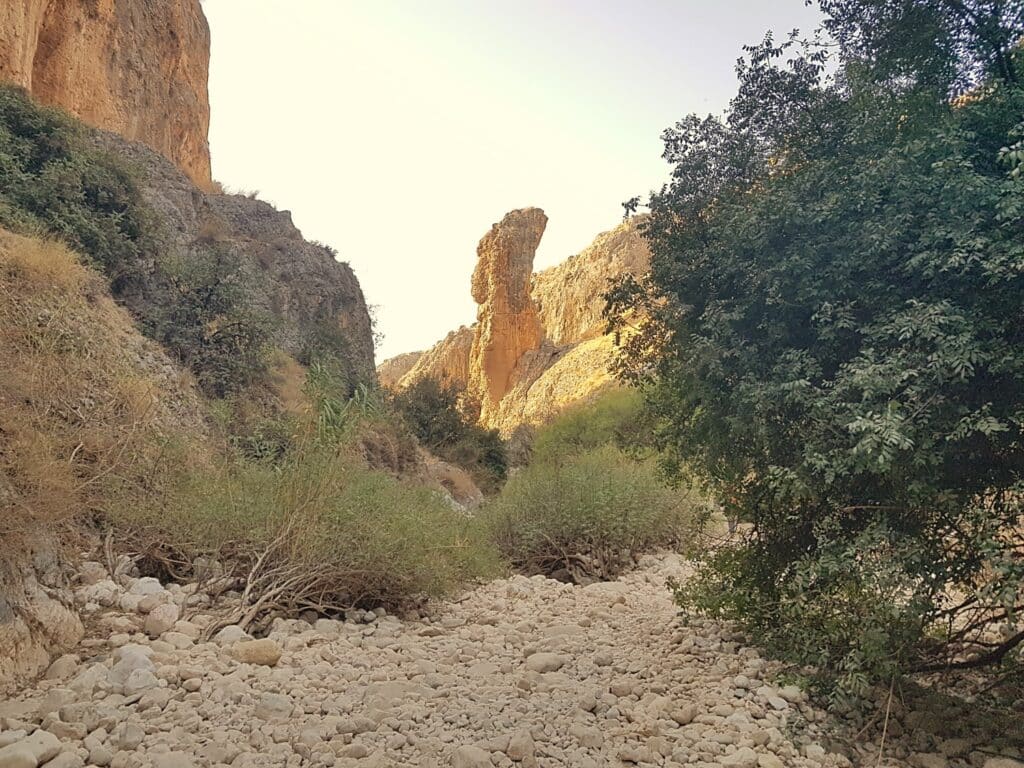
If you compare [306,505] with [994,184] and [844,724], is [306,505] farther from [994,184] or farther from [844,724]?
[994,184]

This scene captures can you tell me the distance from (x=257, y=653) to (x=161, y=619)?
34.3 inches

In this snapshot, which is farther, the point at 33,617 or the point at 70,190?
the point at 70,190

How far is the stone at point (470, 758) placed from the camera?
11.3 ft

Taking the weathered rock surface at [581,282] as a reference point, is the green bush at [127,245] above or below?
below

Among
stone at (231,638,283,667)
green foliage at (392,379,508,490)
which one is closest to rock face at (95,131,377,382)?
green foliage at (392,379,508,490)

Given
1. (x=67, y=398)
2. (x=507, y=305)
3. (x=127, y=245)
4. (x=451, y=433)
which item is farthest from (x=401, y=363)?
(x=67, y=398)

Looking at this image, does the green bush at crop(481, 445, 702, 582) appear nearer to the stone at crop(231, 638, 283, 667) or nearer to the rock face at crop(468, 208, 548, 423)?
the stone at crop(231, 638, 283, 667)

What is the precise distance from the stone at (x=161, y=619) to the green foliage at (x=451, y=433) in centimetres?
1660

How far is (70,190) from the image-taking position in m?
11.5

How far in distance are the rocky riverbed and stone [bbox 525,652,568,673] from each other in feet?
0.05

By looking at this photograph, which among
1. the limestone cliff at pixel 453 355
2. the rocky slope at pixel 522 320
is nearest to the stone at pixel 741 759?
the rocky slope at pixel 522 320

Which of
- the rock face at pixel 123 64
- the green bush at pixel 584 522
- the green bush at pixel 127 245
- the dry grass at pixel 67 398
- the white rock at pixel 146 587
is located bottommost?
the green bush at pixel 584 522

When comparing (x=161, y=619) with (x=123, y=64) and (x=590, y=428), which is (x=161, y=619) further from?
(x=123, y=64)

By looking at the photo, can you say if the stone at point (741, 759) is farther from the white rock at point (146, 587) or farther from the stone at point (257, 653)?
the white rock at point (146, 587)
